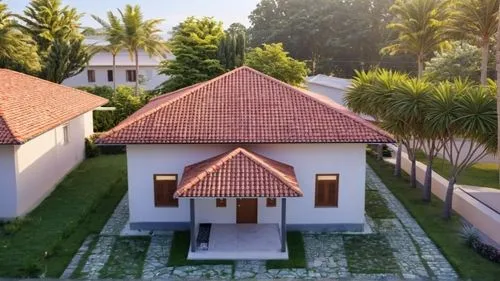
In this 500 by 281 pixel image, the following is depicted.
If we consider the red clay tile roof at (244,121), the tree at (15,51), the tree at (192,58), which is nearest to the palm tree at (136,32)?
the tree at (192,58)

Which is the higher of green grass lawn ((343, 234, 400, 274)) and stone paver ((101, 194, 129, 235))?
stone paver ((101, 194, 129, 235))

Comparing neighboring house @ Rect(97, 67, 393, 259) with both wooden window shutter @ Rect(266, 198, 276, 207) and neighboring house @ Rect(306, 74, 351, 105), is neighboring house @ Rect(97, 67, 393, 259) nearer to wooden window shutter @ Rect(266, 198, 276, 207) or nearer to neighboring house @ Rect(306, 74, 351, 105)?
wooden window shutter @ Rect(266, 198, 276, 207)

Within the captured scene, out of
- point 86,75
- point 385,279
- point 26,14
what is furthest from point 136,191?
point 86,75

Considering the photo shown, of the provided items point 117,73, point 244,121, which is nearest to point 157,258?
point 244,121

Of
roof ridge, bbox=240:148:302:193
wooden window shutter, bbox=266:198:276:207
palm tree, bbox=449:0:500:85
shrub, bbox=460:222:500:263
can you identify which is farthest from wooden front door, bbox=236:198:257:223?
palm tree, bbox=449:0:500:85

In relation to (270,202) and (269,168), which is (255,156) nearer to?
(269,168)

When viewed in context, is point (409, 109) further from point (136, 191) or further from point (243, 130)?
point (136, 191)

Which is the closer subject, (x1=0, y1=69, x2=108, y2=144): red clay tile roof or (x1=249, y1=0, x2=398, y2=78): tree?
(x1=0, y1=69, x2=108, y2=144): red clay tile roof
